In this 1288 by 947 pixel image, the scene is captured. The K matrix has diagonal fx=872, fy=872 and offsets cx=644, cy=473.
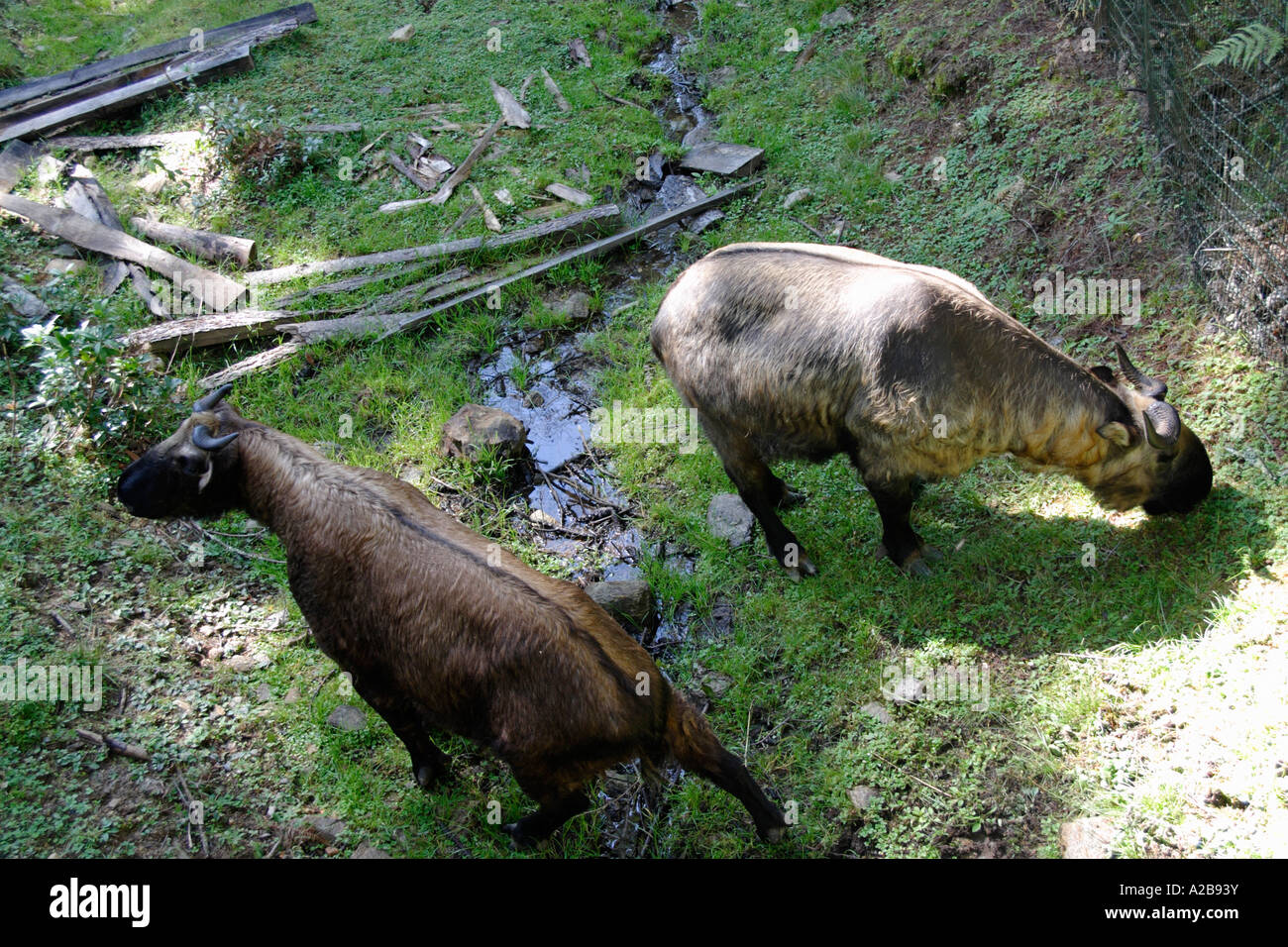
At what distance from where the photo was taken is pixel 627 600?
18.0 feet

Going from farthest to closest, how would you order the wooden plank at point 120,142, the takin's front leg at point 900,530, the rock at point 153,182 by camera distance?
1. the wooden plank at point 120,142
2. the rock at point 153,182
3. the takin's front leg at point 900,530

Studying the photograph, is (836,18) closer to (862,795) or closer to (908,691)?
(908,691)

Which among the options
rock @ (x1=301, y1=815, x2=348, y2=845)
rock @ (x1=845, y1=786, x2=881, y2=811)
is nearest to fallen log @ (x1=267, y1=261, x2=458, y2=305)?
rock @ (x1=301, y1=815, x2=348, y2=845)

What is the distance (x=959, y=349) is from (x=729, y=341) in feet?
4.24

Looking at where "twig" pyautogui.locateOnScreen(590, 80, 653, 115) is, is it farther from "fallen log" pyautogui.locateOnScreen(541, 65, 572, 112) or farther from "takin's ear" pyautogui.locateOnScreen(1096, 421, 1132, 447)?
"takin's ear" pyautogui.locateOnScreen(1096, 421, 1132, 447)

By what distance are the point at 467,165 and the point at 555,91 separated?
1.73 m

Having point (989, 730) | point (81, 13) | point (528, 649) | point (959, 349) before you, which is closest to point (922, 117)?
point (959, 349)

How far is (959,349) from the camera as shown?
15.7 ft

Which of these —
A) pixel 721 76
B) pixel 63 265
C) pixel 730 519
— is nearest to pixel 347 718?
pixel 730 519

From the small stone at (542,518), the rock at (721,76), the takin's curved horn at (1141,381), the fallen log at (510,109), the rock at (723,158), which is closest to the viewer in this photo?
the takin's curved horn at (1141,381)

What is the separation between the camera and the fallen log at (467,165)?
29.9 ft

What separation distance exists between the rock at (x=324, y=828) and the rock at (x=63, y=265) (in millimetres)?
6113

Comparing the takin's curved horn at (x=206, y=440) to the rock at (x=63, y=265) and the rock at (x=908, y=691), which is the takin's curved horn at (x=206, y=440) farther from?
the rock at (x=63, y=265)

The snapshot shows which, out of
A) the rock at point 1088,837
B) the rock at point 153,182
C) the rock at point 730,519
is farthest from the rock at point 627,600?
the rock at point 153,182
